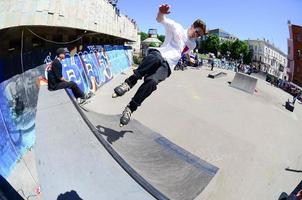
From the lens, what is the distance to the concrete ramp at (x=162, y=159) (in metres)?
6.71

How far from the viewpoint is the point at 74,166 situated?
433 cm

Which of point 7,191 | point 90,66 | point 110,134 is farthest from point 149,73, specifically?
point 90,66

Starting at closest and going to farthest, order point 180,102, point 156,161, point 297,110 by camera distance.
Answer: point 156,161
point 297,110
point 180,102

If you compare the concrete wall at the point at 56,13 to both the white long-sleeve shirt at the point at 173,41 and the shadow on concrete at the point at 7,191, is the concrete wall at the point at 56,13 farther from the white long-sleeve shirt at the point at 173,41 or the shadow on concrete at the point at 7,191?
the white long-sleeve shirt at the point at 173,41

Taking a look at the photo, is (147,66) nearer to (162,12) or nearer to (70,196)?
(162,12)

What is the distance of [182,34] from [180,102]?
13.8 metres

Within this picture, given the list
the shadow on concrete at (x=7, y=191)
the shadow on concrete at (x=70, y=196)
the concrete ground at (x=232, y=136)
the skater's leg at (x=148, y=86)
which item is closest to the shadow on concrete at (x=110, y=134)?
the concrete ground at (x=232, y=136)

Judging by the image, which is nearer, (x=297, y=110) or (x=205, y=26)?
(x=205, y=26)

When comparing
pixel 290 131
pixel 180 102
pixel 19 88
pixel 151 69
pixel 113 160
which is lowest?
pixel 180 102

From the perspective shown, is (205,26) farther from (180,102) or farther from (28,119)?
(180,102)

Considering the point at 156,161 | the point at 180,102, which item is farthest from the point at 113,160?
the point at 180,102

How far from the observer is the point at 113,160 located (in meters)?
4.36

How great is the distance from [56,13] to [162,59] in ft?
16.4

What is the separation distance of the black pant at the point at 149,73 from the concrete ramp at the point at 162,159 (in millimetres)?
1408
